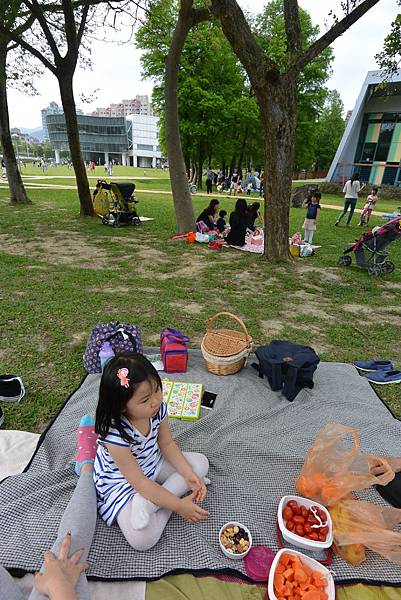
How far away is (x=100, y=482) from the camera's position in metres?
1.92

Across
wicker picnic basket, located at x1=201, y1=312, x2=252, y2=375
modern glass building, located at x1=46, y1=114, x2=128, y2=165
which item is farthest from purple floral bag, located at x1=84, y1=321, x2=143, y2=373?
modern glass building, located at x1=46, y1=114, x2=128, y2=165

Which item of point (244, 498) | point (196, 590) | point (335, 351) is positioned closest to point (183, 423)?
point (244, 498)

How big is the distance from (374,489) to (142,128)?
98.1 meters

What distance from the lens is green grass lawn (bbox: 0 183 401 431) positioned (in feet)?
11.8

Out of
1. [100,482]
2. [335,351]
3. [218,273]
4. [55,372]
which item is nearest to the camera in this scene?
[100,482]

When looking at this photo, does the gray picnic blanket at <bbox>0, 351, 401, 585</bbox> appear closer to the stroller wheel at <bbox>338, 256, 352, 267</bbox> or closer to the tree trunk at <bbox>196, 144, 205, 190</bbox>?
the stroller wheel at <bbox>338, 256, 352, 267</bbox>

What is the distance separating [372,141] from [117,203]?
2216 centimetres

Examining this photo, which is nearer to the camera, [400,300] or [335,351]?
[335,351]

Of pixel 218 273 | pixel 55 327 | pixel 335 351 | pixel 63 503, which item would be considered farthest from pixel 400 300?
pixel 63 503

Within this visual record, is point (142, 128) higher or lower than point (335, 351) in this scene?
higher

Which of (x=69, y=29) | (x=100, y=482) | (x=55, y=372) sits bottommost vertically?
(x=55, y=372)

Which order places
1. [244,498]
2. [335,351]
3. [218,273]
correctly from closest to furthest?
[244,498] < [335,351] < [218,273]

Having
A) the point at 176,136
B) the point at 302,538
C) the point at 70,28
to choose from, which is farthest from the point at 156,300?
the point at 70,28

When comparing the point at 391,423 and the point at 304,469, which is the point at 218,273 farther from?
the point at 304,469
